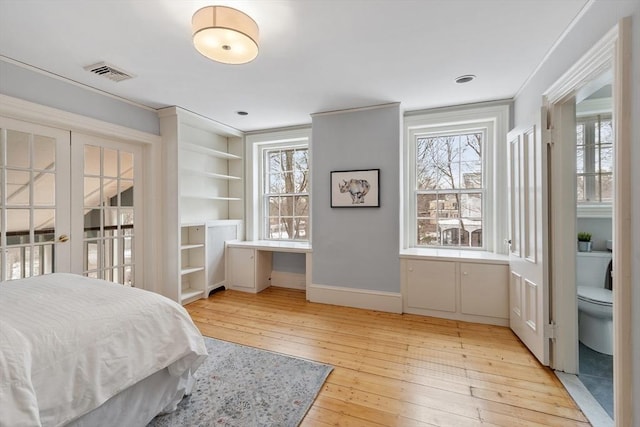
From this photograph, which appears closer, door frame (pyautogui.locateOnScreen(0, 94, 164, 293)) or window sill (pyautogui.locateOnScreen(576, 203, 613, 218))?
window sill (pyautogui.locateOnScreen(576, 203, 613, 218))

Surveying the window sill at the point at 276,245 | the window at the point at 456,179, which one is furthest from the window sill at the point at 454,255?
the window sill at the point at 276,245

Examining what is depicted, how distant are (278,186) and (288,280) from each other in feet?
4.96

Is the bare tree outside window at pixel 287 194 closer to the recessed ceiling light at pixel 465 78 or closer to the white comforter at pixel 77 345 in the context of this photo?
the recessed ceiling light at pixel 465 78

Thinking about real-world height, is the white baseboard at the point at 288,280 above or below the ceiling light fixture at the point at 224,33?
below

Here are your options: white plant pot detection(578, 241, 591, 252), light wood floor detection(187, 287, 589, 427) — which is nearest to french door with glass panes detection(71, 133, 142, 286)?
light wood floor detection(187, 287, 589, 427)

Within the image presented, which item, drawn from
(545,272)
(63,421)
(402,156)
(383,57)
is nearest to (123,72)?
Answer: (383,57)

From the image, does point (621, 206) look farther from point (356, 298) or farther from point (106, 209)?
point (106, 209)

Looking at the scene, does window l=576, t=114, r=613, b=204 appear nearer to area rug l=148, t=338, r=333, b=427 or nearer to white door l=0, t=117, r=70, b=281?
area rug l=148, t=338, r=333, b=427

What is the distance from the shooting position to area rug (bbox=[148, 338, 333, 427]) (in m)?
1.62

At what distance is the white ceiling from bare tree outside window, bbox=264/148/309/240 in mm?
1288

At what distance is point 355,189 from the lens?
3.43 m

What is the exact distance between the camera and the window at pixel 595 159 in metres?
2.87

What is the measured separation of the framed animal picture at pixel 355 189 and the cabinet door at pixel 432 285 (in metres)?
0.89

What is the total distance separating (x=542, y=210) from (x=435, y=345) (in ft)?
4.73
